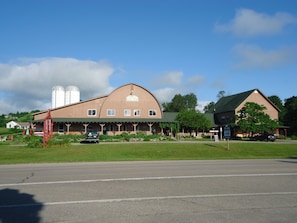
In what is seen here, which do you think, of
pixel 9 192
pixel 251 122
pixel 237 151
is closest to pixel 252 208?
pixel 9 192

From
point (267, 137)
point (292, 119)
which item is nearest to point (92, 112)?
point (267, 137)

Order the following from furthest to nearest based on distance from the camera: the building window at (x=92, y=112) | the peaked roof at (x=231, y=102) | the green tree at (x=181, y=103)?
the green tree at (x=181, y=103) < the peaked roof at (x=231, y=102) < the building window at (x=92, y=112)

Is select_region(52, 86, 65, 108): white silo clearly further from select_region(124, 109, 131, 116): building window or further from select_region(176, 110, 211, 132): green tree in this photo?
select_region(176, 110, 211, 132): green tree

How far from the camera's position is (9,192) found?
8.81 metres

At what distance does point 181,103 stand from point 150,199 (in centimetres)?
10248

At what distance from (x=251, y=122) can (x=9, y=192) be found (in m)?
48.3

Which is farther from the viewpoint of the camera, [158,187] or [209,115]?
[209,115]

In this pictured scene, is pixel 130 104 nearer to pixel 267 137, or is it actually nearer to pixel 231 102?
pixel 231 102

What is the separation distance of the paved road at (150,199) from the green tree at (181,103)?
96.4 m

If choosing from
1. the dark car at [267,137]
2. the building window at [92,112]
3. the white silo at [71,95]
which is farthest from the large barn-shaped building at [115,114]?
the dark car at [267,137]

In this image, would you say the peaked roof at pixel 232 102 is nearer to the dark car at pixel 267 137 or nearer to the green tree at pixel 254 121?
the green tree at pixel 254 121

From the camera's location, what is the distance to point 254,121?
52031 mm

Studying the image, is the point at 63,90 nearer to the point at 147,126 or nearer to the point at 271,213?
the point at 147,126

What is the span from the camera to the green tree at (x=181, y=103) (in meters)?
108
